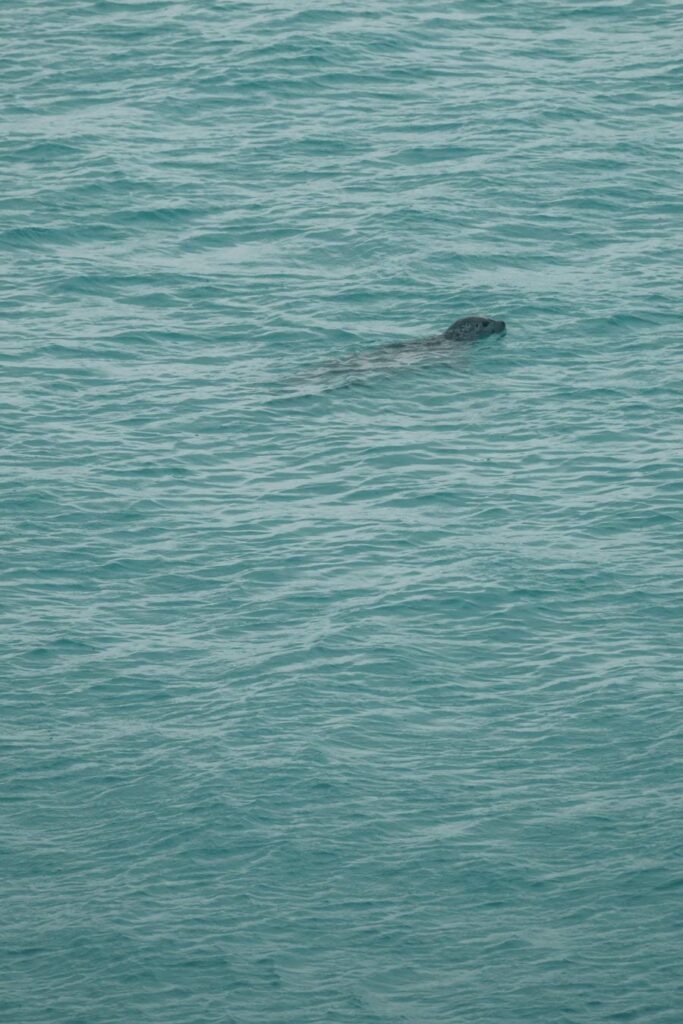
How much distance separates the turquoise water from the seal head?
1.40 ft

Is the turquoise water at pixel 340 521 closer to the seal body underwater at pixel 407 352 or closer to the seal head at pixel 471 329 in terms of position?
the seal body underwater at pixel 407 352

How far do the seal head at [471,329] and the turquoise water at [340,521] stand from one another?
1.40ft

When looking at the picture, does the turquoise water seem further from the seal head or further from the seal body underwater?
the seal head

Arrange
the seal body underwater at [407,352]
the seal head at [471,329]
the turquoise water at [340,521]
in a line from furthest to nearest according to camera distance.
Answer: the seal head at [471,329] < the seal body underwater at [407,352] < the turquoise water at [340,521]

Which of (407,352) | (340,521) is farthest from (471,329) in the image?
(340,521)

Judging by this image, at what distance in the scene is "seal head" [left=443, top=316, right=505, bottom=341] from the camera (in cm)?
Result: 3366

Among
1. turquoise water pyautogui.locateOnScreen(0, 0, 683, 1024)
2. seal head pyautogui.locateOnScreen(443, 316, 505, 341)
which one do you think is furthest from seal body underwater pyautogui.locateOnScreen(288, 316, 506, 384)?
turquoise water pyautogui.locateOnScreen(0, 0, 683, 1024)

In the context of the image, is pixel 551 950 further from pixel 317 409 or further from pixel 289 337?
pixel 289 337

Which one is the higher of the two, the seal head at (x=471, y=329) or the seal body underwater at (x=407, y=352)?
the seal head at (x=471, y=329)

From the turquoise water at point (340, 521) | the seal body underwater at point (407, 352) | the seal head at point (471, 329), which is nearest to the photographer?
the turquoise water at point (340, 521)

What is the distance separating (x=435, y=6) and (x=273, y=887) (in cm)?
3756

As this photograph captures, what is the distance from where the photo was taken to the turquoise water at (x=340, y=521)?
61.4 feet

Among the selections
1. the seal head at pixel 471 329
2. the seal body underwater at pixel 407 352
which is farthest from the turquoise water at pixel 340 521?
the seal head at pixel 471 329

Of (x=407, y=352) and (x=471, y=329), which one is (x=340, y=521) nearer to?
(x=407, y=352)
